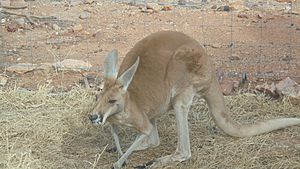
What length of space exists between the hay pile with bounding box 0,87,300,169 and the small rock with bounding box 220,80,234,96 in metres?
0.17

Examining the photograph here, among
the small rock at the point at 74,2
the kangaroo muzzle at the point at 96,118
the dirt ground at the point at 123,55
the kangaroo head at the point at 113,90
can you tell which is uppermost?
the kangaroo head at the point at 113,90

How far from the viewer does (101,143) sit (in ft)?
15.9

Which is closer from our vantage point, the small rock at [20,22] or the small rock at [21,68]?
the small rock at [21,68]

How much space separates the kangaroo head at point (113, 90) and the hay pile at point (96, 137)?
0.47 meters

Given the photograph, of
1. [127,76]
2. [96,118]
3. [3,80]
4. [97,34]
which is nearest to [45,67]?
[3,80]

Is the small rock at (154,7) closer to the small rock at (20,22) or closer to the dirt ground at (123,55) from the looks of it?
the dirt ground at (123,55)

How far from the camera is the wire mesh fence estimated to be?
6531 millimetres

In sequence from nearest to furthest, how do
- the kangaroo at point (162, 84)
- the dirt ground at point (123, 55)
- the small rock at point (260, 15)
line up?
the kangaroo at point (162, 84) → the dirt ground at point (123, 55) → the small rock at point (260, 15)

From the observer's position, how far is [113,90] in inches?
162

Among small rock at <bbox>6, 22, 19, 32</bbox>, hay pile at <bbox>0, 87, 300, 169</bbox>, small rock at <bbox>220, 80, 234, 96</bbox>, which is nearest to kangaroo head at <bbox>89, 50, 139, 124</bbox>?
hay pile at <bbox>0, 87, 300, 169</bbox>

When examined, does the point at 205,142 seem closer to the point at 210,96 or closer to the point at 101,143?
the point at 210,96

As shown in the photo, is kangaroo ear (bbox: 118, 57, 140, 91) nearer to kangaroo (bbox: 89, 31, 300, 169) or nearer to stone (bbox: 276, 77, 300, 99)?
kangaroo (bbox: 89, 31, 300, 169)

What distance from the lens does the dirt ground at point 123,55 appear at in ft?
15.0

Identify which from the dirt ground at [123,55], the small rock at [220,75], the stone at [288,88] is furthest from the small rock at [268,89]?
the small rock at [220,75]
